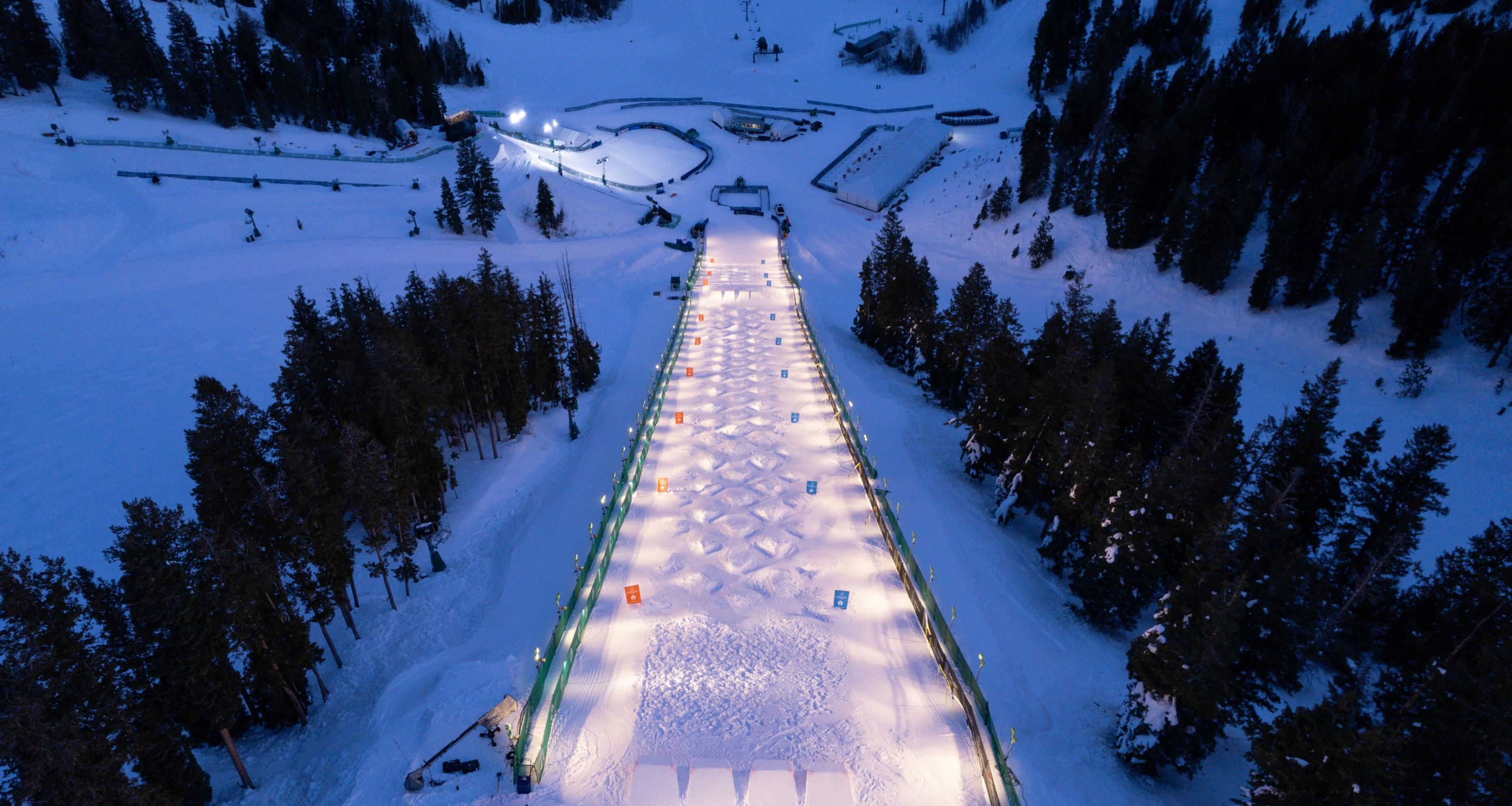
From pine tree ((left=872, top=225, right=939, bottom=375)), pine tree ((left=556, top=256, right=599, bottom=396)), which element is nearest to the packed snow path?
pine tree ((left=556, top=256, right=599, bottom=396))

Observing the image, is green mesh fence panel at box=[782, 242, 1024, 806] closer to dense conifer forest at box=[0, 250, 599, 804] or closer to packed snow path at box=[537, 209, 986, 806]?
packed snow path at box=[537, 209, 986, 806]

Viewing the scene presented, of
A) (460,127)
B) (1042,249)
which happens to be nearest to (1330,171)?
(1042,249)

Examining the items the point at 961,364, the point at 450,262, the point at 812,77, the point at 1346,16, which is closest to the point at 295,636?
the point at 961,364

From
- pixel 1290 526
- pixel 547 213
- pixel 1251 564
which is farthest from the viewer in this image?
pixel 547 213

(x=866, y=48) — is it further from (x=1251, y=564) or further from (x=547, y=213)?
(x=1251, y=564)

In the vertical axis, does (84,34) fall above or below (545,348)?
above

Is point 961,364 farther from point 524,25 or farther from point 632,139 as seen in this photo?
point 524,25

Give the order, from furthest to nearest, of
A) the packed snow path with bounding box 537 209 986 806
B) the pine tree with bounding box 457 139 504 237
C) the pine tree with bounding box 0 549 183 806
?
the pine tree with bounding box 457 139 504 237 < the packed snow path with bounding box 537 209 986 806 < the pine tree with bounding box 0 549 183 806
